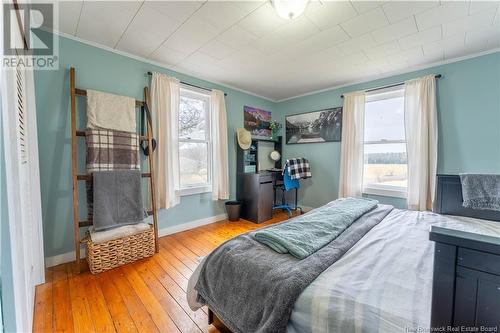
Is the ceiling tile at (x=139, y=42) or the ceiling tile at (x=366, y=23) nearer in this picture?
the ceiling tile at (x=366, y=23)

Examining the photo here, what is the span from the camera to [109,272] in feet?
6.41

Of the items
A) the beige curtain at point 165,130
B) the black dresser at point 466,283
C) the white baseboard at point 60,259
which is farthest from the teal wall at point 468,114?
the white baseboard at point 60,259

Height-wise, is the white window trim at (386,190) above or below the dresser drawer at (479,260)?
below

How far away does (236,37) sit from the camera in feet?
6.91

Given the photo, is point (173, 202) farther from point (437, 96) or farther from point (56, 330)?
point (437, 96)

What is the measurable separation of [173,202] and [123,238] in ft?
2.56

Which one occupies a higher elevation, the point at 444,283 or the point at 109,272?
the point at 444,283

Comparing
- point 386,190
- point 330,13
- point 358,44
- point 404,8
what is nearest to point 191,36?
point 330,13

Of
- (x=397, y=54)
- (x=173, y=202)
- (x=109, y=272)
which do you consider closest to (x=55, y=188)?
(x=109, y=272)

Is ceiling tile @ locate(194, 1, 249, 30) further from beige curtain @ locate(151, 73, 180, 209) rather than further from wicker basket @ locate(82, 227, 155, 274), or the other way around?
wicker basket @ locate(82, 227, 155, 274)

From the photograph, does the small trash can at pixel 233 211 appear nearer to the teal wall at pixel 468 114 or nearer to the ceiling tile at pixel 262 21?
the teal wall at pixel 468 114

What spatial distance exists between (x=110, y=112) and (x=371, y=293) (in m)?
2.69

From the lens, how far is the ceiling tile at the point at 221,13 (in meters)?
1.65

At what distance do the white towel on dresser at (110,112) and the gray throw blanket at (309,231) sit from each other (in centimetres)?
199
